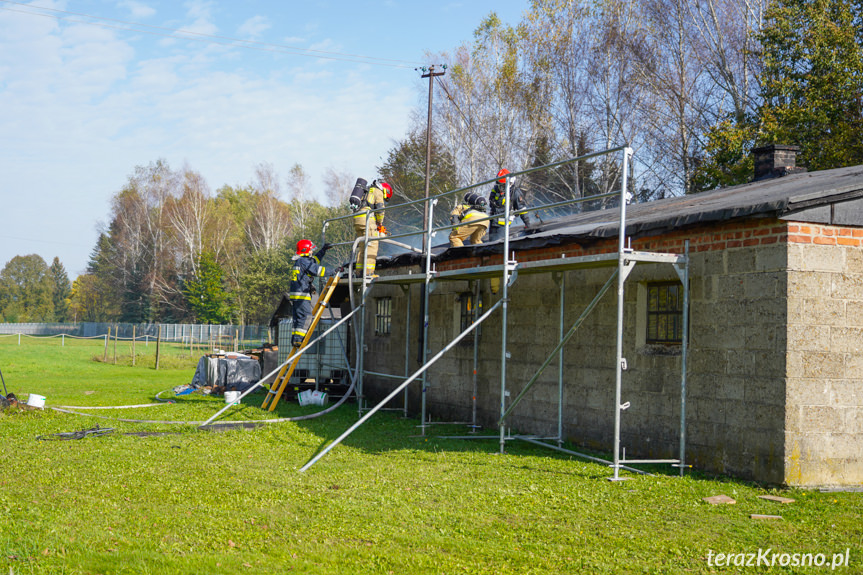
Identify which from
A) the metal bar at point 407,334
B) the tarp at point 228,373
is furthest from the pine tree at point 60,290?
the metal bar at point 407,334

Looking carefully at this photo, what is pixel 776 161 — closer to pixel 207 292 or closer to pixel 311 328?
pixel 311 328

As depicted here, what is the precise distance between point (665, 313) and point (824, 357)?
191 cm

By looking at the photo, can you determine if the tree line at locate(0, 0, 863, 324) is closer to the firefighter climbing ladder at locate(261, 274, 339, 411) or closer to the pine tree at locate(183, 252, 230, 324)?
the pine tree at locate(183, 252, 230, 324)

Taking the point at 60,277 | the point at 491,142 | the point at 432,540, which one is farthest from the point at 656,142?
the point at 60,277

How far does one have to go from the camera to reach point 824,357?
8.03 m

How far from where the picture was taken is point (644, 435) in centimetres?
936

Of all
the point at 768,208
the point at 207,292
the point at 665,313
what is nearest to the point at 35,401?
the point at 665,313

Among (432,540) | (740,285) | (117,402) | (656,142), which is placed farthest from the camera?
(656,142)

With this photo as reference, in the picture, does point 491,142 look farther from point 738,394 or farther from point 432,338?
point 738,394

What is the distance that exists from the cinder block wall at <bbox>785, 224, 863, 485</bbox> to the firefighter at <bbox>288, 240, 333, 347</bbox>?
9.36 m

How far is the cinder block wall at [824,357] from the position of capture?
7871mm

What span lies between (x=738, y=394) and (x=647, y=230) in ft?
7.42

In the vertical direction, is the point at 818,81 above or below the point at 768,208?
above

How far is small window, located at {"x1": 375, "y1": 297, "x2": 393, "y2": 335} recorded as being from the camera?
645 inches
